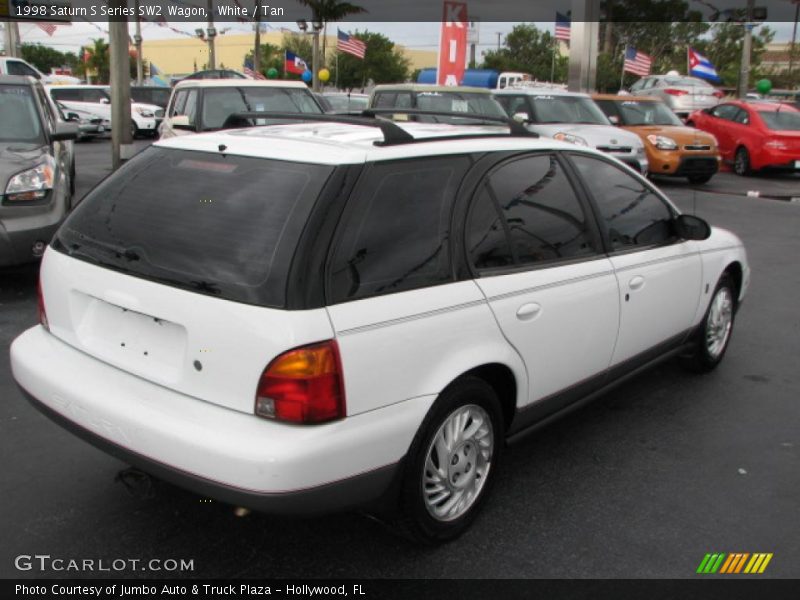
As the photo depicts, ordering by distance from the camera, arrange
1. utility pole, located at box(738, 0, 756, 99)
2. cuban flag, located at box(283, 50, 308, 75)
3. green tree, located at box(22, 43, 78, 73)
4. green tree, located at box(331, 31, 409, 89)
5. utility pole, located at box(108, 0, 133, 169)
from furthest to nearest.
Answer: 1. green tree, located at box(22, 43, 78, 73)
2. green tree, located at box(331, 31, 409, 89)
3. cuban flag, located at box(283, 50, 308, 75)
4. utility pole, located at box(738, 0, 756, 99)
5. utility pole, located at box(108, 0, 133, 169)

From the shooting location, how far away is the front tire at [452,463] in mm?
2920

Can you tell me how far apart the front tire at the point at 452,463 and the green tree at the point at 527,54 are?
77.0m

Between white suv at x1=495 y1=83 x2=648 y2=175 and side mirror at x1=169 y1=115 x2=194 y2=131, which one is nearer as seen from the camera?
side mirror at x1=169 y1=115 x2=194 y2=131

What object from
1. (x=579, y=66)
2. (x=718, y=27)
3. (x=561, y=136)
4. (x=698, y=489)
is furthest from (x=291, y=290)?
(x=718, y=27)

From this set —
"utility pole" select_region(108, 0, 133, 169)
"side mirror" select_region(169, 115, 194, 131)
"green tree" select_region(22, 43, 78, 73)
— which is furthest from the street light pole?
"green tree" select_region(22, 43, 78, 73)

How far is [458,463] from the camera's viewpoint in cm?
314

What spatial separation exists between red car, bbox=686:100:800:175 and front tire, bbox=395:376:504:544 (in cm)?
1566

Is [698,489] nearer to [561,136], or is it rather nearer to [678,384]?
[678,384]

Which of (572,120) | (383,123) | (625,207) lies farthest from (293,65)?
(383,123)

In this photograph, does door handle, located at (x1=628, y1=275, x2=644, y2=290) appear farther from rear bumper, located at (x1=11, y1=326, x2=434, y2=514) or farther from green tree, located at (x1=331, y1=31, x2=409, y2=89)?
green tree, located at (x1=331, y1=31, x2=409, y2=89)

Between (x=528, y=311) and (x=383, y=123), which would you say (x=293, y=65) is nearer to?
(x=383, y=123)

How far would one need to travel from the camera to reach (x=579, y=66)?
22.7 m

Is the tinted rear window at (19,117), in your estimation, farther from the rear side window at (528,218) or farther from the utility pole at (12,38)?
the utility pole at (12,38)

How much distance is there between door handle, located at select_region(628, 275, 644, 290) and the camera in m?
Result: 3.97
